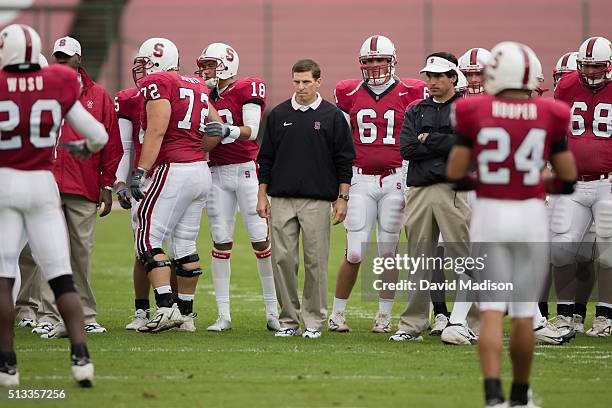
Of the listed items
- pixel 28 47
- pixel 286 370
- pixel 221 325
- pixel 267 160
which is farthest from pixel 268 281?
pixel 28 47

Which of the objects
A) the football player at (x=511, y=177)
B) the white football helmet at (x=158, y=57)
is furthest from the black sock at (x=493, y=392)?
the white football helmet at (x=158, y=57)

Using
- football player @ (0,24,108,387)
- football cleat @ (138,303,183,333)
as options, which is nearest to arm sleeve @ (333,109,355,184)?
football cleat @ (138,303,183,333)

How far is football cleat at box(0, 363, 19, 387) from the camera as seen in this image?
614cm

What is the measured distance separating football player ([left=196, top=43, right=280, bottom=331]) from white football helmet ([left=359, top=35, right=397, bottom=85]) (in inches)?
32.0

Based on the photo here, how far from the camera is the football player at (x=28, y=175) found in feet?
20.2

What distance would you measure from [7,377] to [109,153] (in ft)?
9.08

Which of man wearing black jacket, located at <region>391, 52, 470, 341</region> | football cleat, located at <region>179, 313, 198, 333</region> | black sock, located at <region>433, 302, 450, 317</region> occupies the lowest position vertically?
football cleat, located at <region>179, 313, 198, 333</region>

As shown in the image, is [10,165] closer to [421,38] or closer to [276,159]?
[276,159]

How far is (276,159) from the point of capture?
27.2 ft

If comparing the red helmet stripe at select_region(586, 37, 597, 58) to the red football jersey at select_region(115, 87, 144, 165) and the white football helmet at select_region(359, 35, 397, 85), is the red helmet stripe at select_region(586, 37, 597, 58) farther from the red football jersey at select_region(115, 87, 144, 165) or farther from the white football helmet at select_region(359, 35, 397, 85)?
the red football jersey at select_region(115, 87, 144, 165)

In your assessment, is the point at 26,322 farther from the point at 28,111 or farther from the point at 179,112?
the point at 28,111

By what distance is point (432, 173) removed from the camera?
796 cm

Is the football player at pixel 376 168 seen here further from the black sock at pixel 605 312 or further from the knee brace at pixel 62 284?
the knee brace at pixel 62 284

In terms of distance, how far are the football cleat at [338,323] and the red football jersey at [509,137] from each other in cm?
330
